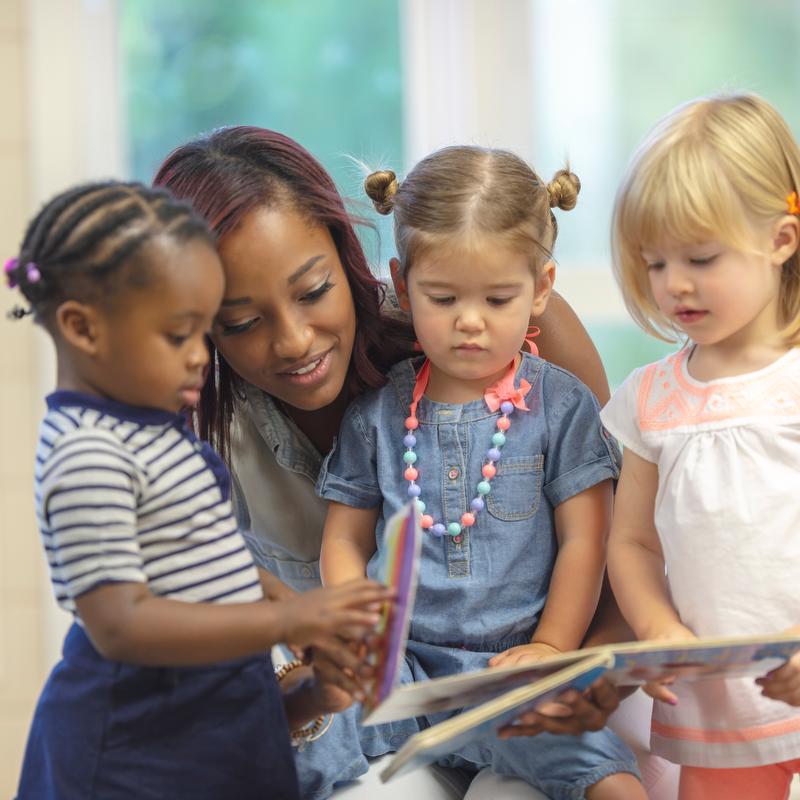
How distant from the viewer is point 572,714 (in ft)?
4.18

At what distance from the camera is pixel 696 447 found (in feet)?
→ 4.47

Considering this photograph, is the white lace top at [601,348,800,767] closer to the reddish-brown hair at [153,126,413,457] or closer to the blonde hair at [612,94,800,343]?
the blonde hair at [612,94,800,343]

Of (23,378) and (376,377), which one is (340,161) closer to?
(23,378)

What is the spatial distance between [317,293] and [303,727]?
53 cm

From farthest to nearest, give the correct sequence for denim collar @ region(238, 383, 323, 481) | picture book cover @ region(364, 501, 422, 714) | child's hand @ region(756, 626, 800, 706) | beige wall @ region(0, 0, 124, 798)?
1. beige wall @ region(0, 0, 124, 798)
2. denim collar @ region(238, 383, 323, 481)
3. child's hand @ region(756, 626, 800, 706)
4. picture book cover @ region(364, 501, 422, 714)

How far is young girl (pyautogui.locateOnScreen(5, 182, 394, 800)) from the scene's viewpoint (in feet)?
3.34

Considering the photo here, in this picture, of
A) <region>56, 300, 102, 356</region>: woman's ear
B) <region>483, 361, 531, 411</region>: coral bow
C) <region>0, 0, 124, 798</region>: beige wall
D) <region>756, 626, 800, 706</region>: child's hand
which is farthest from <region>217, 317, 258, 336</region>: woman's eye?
<region>0, 0, 124, 798</region>: beige wall

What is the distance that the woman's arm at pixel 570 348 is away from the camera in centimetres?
175

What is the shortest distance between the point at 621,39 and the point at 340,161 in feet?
2.82

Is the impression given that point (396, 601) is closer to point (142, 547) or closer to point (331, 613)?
point (331, 613)

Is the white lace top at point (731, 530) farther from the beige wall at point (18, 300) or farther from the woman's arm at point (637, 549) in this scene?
the beige wall at point (18, 300)

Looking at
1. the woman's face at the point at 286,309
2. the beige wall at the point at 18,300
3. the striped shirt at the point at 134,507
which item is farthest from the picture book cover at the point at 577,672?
the beige wall at the point at 18,300

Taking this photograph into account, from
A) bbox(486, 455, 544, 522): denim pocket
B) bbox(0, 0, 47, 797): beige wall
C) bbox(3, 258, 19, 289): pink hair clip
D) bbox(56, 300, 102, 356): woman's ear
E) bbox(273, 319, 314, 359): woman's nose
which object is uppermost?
bbox(3, 258, 19, 289): pink hair clip

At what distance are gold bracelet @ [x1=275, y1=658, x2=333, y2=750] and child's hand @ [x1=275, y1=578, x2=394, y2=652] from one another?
25cm
